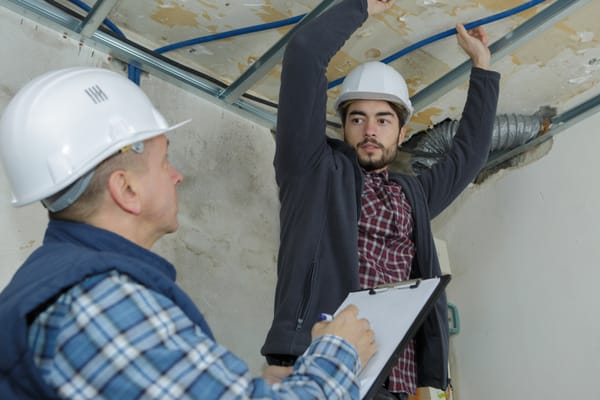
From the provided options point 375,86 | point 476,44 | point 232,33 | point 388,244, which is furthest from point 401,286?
point 232,33

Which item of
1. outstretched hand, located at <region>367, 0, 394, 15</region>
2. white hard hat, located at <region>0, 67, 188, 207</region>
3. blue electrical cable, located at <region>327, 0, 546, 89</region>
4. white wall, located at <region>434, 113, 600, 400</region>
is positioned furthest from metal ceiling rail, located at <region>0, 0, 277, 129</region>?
white wall, located at <region>434, 113, 600, 400</region>

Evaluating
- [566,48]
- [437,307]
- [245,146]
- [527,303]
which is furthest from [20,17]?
[527,303]

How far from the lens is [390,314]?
114 centimetres

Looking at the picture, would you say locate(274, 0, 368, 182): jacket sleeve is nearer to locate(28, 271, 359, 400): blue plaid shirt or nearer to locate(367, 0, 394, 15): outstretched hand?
locate(367, 0, 394, 15): outstretched hand

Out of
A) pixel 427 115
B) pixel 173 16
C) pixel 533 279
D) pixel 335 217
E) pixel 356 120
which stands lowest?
pixel 533 279

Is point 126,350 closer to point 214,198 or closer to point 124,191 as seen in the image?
point 124,191

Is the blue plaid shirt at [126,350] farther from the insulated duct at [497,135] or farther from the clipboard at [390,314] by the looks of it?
the insulated duct at [497,135]

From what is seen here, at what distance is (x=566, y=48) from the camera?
2.02 meters

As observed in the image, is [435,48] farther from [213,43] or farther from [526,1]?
[213,43]

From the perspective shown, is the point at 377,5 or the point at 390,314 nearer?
the point at 390,314

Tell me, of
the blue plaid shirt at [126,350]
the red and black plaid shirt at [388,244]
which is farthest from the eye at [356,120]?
the blue plaid shirt at [126,350]

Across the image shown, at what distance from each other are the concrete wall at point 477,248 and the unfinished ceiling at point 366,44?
7 centimetres

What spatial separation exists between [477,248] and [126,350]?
1.84 m

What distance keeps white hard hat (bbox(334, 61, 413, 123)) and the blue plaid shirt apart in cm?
115
